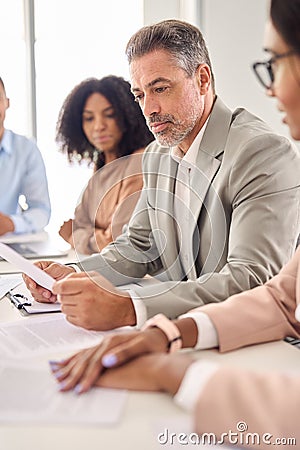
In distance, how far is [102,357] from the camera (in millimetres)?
1007

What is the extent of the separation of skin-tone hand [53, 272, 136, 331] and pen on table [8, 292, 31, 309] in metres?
0.22

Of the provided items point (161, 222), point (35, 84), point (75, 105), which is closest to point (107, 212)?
point (161, 222)

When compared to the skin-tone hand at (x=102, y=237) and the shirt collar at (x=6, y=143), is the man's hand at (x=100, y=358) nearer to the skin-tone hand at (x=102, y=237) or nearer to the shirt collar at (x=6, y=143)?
the skin-tone hand at (x=102, y=237)

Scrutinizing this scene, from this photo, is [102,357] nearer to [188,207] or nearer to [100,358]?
[100,358]

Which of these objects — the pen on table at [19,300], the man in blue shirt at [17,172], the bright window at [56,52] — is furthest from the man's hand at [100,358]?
the bright window at [56,52]

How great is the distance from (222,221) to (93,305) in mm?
459

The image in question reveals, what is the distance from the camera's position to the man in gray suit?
1.38 metres

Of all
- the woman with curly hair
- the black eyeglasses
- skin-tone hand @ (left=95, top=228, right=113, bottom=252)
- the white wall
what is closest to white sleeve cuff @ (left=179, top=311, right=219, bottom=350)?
the black eyeglasses

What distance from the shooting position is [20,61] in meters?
4.30

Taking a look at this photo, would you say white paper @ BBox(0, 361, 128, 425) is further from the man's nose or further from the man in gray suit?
the man's nose

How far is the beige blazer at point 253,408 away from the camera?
0.81 metres

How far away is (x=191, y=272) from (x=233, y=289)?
0.70 feet

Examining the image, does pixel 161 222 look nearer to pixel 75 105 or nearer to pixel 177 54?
pixel 177 54

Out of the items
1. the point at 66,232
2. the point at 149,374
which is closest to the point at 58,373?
the point at 149,374
